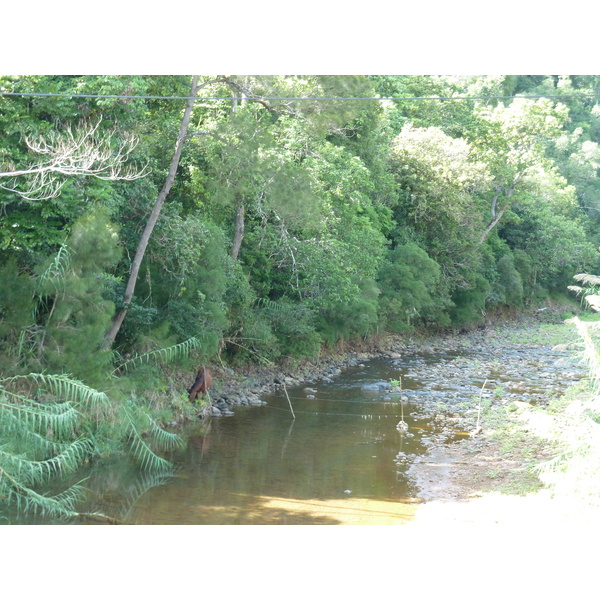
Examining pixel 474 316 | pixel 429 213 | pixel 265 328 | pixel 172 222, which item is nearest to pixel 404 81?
pixel 429 213

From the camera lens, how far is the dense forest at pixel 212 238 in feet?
26.2

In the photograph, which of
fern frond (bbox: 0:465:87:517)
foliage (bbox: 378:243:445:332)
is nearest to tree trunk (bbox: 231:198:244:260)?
foliage (bbox: 378:243:445:332)

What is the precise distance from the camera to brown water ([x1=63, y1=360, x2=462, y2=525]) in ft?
23.6

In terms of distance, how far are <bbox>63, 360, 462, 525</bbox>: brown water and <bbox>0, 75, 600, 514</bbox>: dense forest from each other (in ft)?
1.97

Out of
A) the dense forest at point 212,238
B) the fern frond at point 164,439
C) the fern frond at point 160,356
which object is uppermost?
the dense forest at point 212,238

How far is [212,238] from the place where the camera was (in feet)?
38.1

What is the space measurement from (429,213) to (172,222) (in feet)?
41.2

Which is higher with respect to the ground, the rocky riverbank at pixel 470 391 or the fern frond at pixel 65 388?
the fern frond at pixel 65 388

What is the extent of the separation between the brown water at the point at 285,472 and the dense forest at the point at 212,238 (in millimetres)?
601

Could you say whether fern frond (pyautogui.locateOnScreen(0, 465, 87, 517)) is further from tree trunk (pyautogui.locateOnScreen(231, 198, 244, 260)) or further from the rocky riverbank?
tree trunk (pyautogui.locateOnScreen(231, 198, 244, 260))

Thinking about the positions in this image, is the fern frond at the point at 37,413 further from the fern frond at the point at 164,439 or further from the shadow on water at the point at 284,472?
the fern frond at the point at 164,439

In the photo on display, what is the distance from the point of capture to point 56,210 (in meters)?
8.42

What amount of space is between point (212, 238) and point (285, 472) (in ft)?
15.3

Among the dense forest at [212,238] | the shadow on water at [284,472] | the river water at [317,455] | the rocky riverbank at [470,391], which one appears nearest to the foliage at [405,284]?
the dense forest at [212,238]
